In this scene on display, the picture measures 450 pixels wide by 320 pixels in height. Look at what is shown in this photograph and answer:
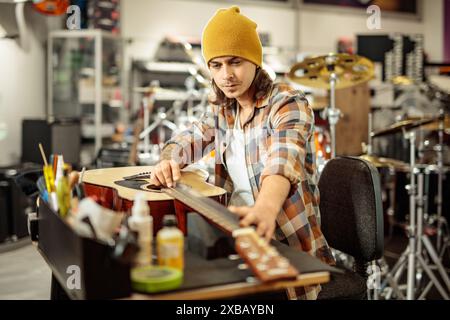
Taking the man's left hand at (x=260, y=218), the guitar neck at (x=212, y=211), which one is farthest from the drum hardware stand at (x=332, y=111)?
the man's left hand at (x=260, y=218)

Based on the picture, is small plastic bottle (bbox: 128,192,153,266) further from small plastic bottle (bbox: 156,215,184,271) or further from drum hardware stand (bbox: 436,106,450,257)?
drum hardware stand (bbox: 436,106,450,257)

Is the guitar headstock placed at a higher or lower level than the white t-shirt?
lower

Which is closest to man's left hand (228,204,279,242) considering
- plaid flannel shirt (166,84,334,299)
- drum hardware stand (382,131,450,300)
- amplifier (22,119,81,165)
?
plaid flannel shirt (166,84,334,299)

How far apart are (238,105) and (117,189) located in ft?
1.70

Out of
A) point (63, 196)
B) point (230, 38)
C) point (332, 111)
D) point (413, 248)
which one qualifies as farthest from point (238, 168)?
point (413, 248)

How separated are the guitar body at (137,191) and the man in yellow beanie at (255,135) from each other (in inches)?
3.5

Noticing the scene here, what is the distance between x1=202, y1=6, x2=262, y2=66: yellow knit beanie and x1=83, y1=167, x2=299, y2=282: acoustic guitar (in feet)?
1.40

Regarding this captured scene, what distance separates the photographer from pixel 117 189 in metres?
1.75

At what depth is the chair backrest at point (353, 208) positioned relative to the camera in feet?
6.49

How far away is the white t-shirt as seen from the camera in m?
1.83

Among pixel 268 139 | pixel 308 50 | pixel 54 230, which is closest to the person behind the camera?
pixel 54 230
